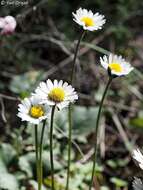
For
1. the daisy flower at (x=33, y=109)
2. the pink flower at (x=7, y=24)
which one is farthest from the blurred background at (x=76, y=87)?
the daisy flower at (x=33, y=109)

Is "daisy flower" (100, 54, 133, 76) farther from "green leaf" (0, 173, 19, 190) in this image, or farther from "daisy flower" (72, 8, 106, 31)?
"green leaf" (0, 173, 19, 190)

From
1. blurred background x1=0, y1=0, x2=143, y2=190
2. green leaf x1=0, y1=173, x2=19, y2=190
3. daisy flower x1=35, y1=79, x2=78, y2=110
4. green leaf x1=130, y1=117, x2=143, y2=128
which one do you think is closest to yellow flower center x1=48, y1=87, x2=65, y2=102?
daisy flower x1=35, y1=79, x2=78, y2=110

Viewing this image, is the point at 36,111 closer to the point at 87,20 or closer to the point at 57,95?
the point at 57,95

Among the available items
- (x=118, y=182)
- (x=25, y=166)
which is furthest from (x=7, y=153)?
(x=118, y=182)

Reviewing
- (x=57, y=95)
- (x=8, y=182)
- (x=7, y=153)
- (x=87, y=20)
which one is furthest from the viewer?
(x=7, y=153)

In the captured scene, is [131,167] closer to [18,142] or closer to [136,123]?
[136,123]

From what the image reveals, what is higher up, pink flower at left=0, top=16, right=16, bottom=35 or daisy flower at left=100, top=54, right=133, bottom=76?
pink flower at left=0, top=16, right=16, bottom=35

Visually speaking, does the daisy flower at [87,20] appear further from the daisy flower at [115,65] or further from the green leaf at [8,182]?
the green leaf at [8,182]
